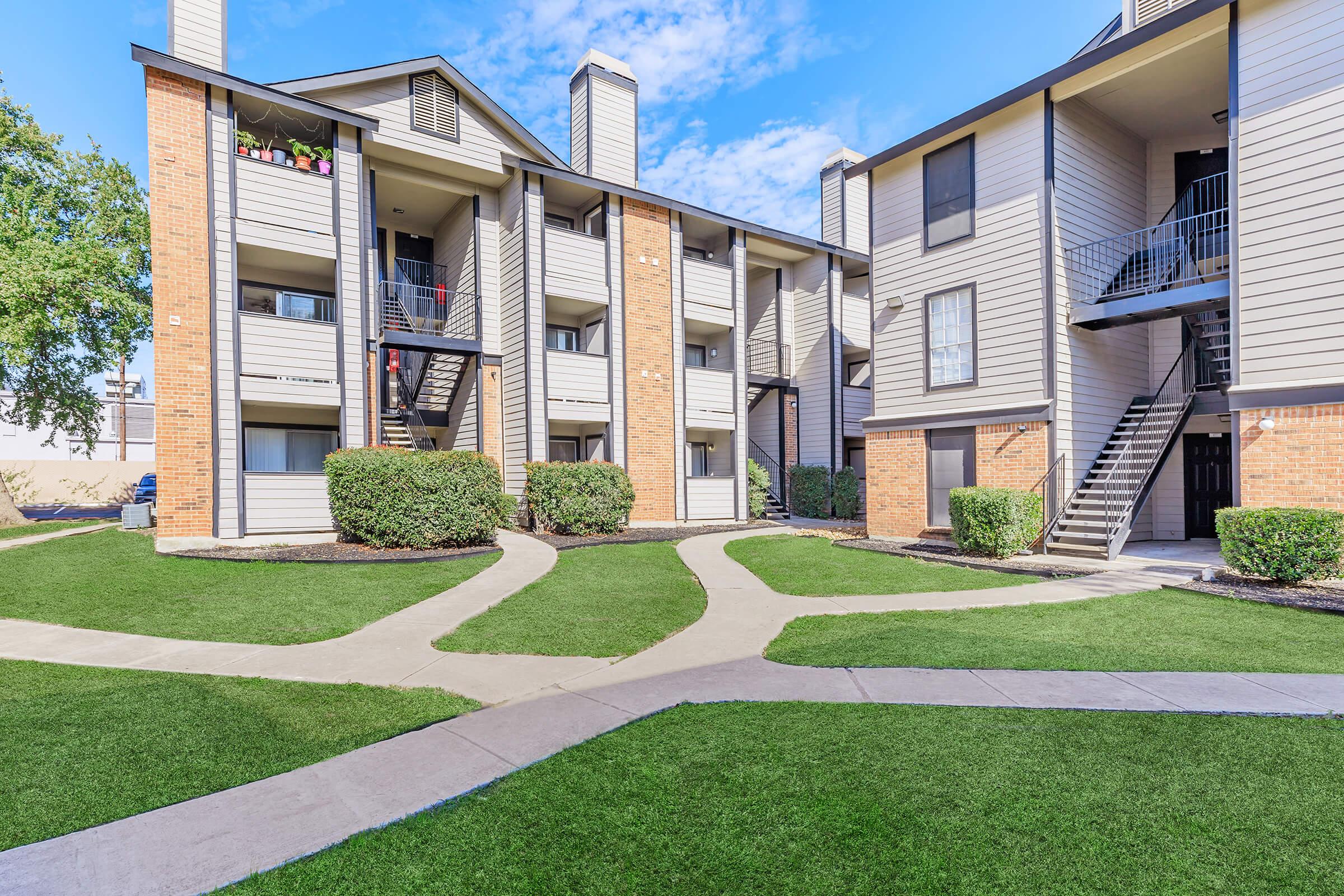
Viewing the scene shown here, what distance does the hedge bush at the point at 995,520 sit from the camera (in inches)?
422

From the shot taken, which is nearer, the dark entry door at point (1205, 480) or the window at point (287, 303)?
the dark entry door at point (1205, 480)

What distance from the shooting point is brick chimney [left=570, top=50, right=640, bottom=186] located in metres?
17.9

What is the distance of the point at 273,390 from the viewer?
12.8 meters

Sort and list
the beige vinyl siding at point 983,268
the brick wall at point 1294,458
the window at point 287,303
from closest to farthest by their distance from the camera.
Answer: the brick wall at point 1294,458 → the beige vinyl siding at point 983,268 → the window at point 287,303

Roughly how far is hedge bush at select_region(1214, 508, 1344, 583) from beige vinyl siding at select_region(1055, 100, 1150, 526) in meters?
3.32

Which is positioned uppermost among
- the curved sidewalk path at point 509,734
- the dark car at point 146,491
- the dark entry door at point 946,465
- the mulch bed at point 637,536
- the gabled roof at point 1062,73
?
the gabled roof at point 1062,73

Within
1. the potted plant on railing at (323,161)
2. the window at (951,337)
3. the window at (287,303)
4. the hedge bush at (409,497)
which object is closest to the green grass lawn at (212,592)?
the hedge bush at (409,497)

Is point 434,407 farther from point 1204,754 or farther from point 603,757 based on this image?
point 1204,754

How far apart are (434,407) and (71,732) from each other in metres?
14.9

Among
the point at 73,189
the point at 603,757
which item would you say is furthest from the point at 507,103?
the point at 603,757

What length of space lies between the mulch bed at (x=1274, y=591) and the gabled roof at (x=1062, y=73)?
840 centimetres

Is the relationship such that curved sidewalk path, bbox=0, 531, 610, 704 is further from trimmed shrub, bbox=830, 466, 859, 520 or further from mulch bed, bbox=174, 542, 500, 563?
trimmed shrub, bbox=830, 466, 859, 520

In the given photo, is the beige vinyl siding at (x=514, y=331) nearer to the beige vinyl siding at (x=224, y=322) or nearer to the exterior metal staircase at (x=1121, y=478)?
the beige vinyl siding at (x=224, y=322)

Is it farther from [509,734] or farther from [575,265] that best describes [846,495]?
[509,734]
